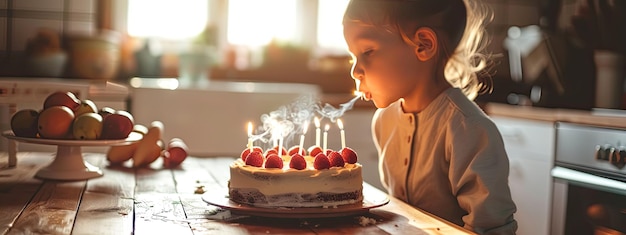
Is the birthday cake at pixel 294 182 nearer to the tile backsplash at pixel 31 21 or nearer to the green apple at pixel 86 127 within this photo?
the green apple at pixel 86 127

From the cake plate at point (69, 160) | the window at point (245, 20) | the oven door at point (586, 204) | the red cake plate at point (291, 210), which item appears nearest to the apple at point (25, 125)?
the cake plate at point (69, 160)

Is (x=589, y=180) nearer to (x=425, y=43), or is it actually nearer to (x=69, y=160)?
(x=425, y=43)

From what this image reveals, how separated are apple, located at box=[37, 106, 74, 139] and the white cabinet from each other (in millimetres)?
1787

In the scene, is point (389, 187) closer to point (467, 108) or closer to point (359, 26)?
point (467, 108)

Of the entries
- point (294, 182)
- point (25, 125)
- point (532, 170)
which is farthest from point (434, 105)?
point (532, 170)

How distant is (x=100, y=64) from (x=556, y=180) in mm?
2115

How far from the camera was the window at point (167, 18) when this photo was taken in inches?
153

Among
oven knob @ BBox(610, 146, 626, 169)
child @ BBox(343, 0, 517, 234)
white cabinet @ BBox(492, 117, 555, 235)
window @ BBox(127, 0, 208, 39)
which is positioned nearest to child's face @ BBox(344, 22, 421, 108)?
child @ BBox(343, 0, 517, 234)

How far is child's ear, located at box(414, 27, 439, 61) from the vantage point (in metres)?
1.51

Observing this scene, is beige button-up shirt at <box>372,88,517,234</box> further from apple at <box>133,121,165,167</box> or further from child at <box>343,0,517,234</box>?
apple at <box>133,121,165,167</box>

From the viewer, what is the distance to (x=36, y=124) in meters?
1.62

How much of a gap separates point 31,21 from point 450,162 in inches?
108

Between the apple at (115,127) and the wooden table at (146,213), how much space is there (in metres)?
0.10

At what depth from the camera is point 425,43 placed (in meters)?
1.53
